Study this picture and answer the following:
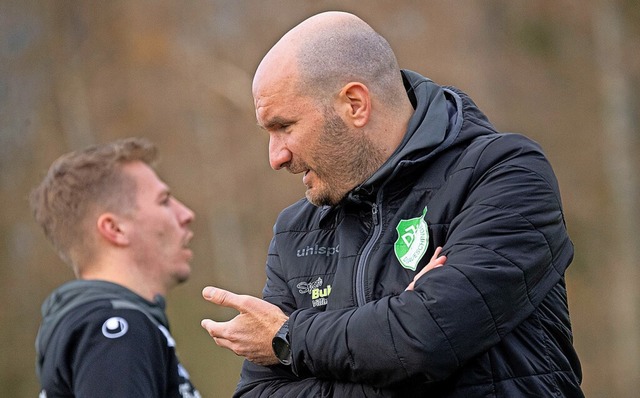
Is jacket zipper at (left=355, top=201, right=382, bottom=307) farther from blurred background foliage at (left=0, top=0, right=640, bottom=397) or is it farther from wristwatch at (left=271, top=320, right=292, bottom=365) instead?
blurred background foliage at (left=0, top=0, right=640, bottom=397)

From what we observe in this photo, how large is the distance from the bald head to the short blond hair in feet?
6.42

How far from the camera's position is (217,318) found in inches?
531

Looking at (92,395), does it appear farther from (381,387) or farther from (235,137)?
(235,137)

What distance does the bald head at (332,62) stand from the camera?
2840mm

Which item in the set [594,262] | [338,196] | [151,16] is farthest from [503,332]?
[151,16]

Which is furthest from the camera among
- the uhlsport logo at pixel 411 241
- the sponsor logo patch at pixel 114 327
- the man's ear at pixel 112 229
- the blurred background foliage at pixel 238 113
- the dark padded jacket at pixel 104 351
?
the blurred background foliage at pixel 238 113

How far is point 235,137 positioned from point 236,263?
204 centimetres

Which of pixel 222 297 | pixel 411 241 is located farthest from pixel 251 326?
pixel 411 241

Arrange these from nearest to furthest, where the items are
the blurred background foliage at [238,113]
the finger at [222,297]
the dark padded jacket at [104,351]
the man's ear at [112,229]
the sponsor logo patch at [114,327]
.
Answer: the finger at [222,297] → the dark padded jacket at [104,351] → the sponsor logo patch at [114,327] → the man's ear at [112,229] → the blurred background foliage at [238,113]

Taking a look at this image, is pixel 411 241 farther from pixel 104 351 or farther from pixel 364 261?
pixel 104 351

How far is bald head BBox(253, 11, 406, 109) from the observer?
2.84 m

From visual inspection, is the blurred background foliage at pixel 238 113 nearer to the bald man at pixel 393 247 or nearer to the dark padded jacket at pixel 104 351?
the dark padded jacket at pixel 104 351

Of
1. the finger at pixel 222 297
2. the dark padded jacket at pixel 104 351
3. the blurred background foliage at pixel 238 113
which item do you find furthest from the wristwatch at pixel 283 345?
the blurred background foliage at pixel 238 113

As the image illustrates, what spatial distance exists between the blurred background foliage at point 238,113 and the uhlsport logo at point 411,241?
35.8 ft
